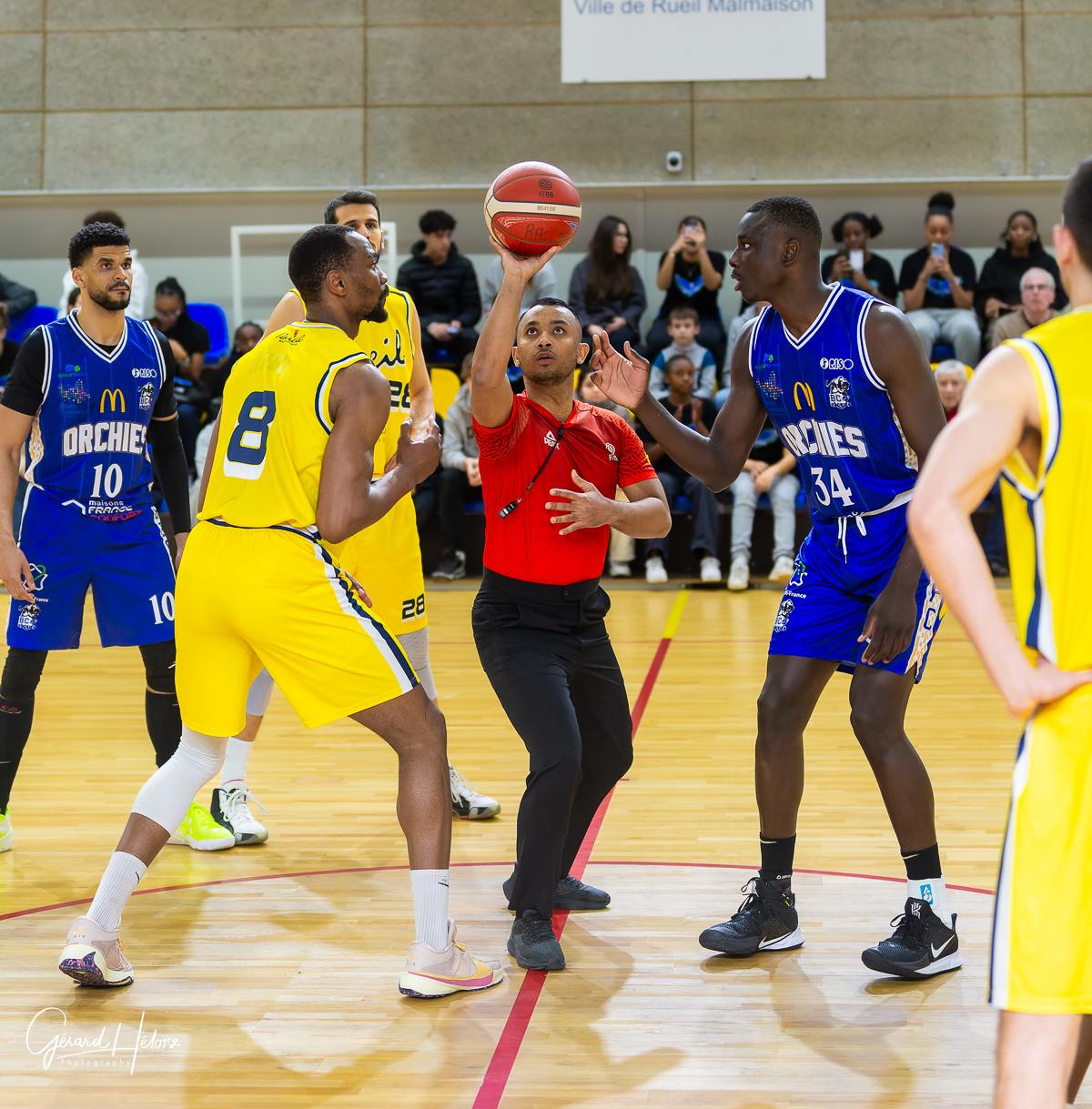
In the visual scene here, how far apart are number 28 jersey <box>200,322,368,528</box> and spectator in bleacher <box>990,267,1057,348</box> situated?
8.14 metres

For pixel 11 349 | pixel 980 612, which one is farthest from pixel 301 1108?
pixel 11 349

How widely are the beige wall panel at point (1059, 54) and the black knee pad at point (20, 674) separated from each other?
10.9 meters

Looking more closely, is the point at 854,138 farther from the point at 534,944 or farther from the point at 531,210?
the point at 534,944

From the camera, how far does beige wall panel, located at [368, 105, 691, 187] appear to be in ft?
42.7

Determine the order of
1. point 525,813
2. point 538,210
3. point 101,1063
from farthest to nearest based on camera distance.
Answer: point 538,210 < point 525,813 < point 101,1063

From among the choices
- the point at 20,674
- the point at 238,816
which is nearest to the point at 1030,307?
the point at 238,816

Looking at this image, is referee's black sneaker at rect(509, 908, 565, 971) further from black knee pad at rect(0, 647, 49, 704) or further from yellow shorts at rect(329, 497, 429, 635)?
black knee pad at rect(0, 647, 49, 704)

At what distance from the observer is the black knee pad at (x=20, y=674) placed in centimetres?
477

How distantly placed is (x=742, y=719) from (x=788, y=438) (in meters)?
2.89

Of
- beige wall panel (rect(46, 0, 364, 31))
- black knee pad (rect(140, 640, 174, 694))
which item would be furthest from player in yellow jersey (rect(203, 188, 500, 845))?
beige wall panel (rect(46, 0, 364, 31))

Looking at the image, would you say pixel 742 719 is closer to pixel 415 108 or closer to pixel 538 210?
pixel 538 210

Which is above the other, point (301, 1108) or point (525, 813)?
point (525, 813)

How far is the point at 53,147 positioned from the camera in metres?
13.3

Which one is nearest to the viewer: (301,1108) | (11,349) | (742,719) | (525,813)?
(301,1108)
